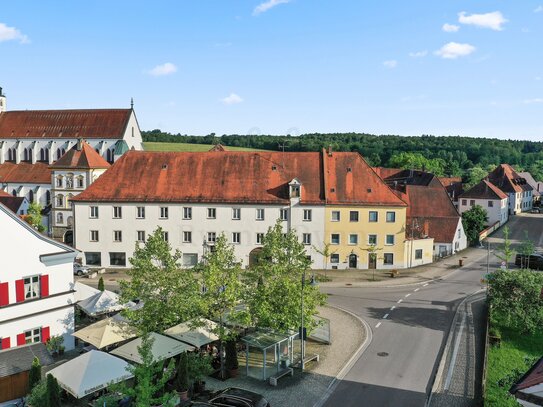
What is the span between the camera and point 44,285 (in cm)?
3103

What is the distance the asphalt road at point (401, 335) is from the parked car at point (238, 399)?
12.7ft

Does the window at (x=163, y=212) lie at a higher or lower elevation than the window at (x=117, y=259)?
higher

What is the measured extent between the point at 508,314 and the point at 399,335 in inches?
312

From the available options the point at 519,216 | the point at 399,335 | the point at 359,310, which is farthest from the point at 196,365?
the point at 519,216

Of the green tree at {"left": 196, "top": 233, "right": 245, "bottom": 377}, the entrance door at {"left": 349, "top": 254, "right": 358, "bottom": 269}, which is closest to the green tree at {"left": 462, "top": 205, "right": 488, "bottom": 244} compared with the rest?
the entrance door at {"left": 349, "top": 254, "right": 358, "bottom": 269}

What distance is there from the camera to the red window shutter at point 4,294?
94.4 feet

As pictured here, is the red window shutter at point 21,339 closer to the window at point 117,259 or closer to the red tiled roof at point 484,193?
the window at point 117,259

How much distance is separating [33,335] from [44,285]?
2.99 m

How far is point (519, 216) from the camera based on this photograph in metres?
104

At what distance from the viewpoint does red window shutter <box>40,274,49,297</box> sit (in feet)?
101

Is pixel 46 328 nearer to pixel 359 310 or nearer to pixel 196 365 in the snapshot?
pixel 196 365

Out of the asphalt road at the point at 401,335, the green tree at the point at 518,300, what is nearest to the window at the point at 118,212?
the asphalt road at the point at 401,335

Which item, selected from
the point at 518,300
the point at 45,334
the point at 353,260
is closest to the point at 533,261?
the point at 353,260

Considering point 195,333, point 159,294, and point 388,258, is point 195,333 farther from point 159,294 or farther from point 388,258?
point 388,258
